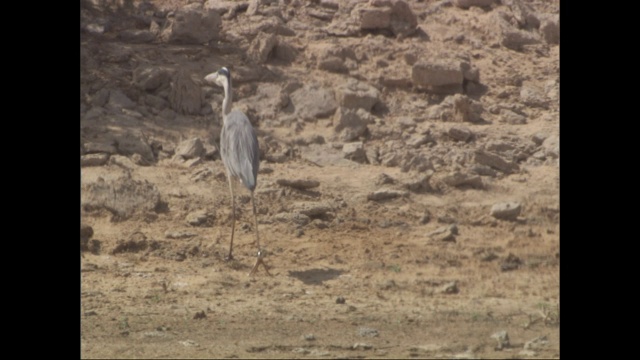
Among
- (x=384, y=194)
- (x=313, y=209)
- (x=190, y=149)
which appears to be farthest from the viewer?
(x=190, y=149)

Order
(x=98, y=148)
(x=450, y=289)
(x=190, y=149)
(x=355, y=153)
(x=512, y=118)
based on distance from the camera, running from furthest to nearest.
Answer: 1. (x=512, y=118)
2. (x=355, y=153)
3. (x=190, y=149)
4. (x=98, y=148)
5. (x=450, y=289)

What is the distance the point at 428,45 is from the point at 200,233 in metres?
4.38

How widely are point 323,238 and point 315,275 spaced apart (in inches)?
31.5

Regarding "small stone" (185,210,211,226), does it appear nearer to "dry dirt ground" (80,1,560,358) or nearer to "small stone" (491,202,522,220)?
"dry dirt ground" (80,1,560,358)

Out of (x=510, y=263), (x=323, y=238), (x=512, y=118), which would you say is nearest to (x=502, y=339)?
(x=510, y=263)

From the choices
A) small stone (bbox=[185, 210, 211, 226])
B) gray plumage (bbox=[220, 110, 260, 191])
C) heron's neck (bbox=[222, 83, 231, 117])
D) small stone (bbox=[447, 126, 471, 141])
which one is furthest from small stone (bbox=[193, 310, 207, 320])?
small stone (bbox=[447, 126, 471, 141])

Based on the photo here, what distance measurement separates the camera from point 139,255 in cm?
998

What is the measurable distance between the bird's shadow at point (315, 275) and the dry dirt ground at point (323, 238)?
0.05 ft

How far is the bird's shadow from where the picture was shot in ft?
31.1

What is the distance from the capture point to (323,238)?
34.0 feet

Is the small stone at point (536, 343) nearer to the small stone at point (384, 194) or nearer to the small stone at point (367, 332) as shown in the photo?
the small stone at point (367, 332)

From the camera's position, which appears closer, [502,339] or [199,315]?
[502,339]

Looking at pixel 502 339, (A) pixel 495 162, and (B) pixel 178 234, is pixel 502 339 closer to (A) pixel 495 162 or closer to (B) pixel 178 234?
(B) pixel 178 234

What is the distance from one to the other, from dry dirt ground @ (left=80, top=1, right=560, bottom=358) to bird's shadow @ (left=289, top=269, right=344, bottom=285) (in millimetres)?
15
